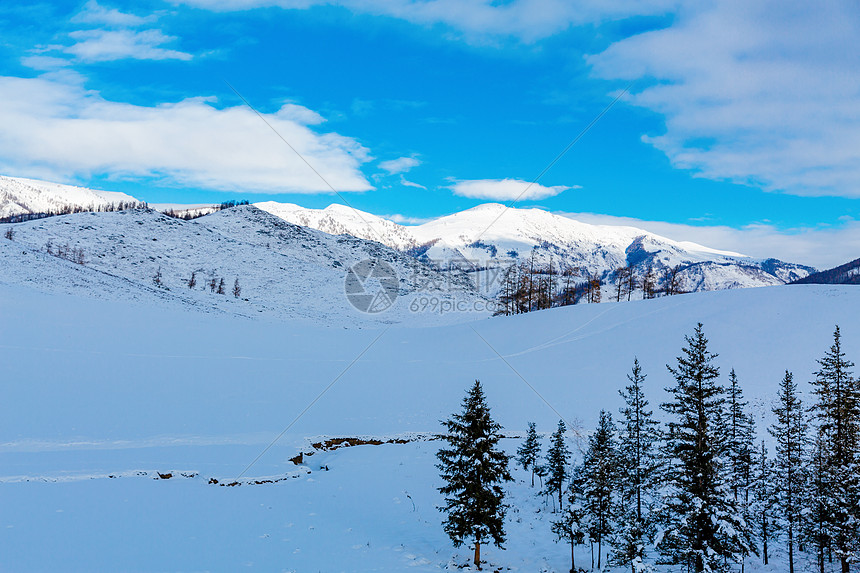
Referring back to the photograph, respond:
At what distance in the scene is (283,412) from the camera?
32781 millimetres

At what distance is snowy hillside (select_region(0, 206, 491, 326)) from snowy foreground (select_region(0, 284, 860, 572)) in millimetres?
13271

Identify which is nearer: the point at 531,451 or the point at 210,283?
the point at 531,451

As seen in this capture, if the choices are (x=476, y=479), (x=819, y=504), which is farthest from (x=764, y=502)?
(x=476, y=479)

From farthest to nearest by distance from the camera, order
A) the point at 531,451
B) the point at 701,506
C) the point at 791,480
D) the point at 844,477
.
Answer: the point at 531,451
the point at 791,480
the point at 844,477
the point at 701,506

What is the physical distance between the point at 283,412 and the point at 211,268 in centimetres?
11103

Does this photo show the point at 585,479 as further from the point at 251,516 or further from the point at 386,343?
the point at 386,343

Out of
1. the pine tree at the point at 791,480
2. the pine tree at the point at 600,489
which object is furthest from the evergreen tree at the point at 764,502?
the pine tree at the point at 600,489

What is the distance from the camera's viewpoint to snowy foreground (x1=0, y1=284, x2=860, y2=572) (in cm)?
1586

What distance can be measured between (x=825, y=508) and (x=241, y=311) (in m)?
72.4

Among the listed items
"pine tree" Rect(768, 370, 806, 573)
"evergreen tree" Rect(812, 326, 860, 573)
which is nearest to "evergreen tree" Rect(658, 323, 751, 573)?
"evergreen tree" Rect(812, 326, 860, 573)

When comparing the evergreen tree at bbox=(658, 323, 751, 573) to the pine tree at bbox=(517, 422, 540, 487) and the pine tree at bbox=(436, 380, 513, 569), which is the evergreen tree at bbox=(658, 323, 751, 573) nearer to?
the pine tree at bbox=(436, 380, 513, 569)
